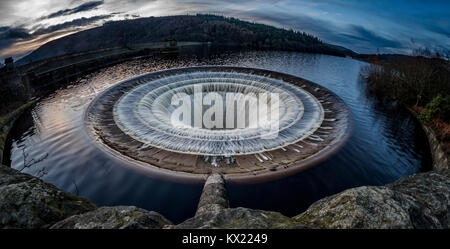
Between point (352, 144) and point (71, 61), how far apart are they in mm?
49583

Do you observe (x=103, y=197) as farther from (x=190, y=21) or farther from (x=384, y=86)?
(x=190, y=21)

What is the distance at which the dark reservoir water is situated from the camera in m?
13.3

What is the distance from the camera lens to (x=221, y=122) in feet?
95.4

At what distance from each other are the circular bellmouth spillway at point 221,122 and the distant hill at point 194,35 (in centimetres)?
4803

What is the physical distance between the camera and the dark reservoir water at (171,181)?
524 inches

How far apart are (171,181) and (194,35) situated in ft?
281

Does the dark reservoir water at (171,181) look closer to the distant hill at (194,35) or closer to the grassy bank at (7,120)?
the grassy bank at (7,120)

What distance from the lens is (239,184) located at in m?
14.0

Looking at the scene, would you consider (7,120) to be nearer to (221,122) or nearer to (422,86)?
(221,122)

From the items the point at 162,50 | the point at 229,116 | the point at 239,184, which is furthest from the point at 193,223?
the point at 162,50

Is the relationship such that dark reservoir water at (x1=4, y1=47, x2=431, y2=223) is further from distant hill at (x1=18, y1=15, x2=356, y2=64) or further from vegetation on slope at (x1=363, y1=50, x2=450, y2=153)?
distant hill at (x1=18, y1=15, x2=356, y2=64)

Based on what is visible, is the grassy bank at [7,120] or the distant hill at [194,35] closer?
the grassy bank at [7,120]

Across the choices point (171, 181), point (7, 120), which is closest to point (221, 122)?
point (171, 181)

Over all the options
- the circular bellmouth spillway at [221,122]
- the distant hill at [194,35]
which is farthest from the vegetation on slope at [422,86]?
the distant hill at [194,35]
